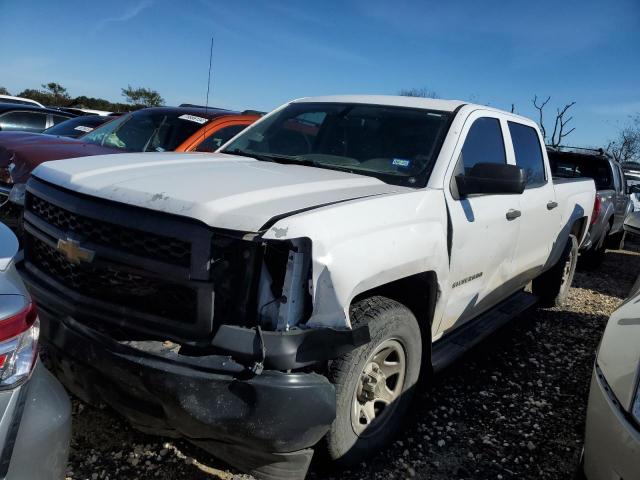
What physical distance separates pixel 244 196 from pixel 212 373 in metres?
0.78

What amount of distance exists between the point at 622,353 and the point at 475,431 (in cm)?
146

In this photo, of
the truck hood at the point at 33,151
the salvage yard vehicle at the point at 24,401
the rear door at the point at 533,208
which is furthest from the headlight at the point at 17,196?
the rear door at the point at 533,208

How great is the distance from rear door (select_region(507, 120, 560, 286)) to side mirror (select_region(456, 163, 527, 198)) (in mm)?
940

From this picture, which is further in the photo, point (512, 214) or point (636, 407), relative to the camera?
point (512, 214)

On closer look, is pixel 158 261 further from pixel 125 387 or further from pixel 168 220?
pixel 125 387

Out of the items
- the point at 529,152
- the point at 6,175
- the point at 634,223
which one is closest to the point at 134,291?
the point at 529,152

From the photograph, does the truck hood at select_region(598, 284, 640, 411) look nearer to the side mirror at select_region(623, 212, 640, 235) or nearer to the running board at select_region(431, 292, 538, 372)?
the running board at select_region(431, 292, 538, 372)

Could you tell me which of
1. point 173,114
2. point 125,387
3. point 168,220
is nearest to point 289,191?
point 168,220

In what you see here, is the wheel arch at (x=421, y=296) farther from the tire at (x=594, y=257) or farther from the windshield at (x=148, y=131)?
the tire at (x=594, y=257)

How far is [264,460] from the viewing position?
2.19m

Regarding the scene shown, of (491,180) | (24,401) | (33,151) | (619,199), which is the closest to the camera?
(24,401)

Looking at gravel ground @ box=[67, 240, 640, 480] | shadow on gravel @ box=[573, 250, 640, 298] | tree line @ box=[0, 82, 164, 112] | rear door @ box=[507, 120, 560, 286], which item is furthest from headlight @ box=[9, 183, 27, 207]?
tree line @ box=[0, 82, 164, 112]

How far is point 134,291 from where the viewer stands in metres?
2.27

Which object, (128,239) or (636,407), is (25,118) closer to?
(128,239)
